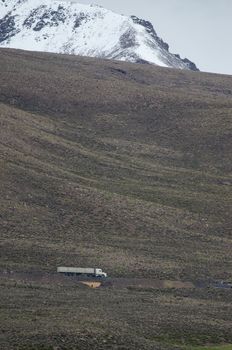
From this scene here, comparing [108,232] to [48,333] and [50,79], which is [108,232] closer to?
[48,333]

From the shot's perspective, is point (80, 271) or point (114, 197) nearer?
point (80, 271)

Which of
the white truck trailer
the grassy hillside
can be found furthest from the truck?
the grassy hillside

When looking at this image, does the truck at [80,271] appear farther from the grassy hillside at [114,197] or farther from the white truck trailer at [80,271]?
the grassy hillside at [114,197]

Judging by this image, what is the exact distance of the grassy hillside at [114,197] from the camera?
162 ft

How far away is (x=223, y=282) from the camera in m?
67.7

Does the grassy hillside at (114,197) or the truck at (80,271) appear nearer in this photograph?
the grassy hillside at (114,197)

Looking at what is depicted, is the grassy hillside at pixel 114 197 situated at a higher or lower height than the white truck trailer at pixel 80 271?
higher

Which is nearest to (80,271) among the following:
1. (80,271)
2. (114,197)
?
(80,271)

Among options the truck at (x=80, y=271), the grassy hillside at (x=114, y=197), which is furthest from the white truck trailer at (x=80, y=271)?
the grassy hillside at (x=114, y=197)

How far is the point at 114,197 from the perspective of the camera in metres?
89.2

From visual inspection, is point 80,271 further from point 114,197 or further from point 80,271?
point 114,197

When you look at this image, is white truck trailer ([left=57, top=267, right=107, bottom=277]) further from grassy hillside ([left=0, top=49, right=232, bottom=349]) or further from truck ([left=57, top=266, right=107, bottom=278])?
grassy hillside ([left=0, top=49, right=232, bottom=349])

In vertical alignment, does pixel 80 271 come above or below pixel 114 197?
below

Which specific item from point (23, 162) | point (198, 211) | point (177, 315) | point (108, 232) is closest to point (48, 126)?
point (23, 162)
